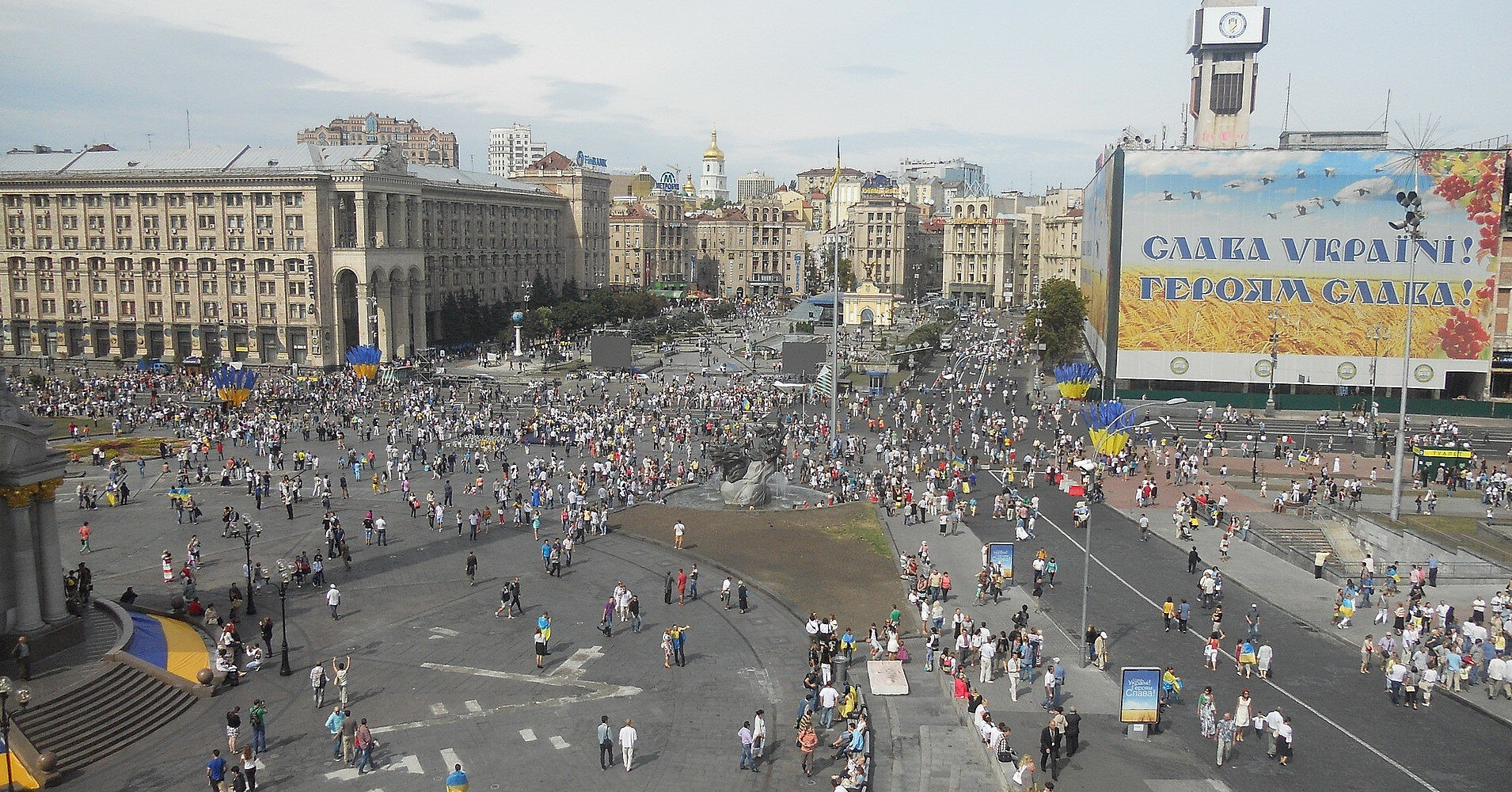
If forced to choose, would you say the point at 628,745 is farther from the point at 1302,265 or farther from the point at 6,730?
the point at 1302,265

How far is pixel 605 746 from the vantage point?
21.0 meters

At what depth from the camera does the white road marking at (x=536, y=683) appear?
22828mm

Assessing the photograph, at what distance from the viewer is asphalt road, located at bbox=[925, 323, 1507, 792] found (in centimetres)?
2077

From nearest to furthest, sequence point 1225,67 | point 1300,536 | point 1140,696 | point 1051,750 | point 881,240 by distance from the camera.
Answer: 1. point 1051,750
2. point 1140,696
3. point 1300,536
4. point 1225,67
5. point 881,240

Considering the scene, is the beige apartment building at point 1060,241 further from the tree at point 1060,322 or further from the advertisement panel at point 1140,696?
the advertisement panel at point 1140,696

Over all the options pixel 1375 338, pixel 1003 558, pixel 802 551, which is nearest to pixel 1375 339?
pixel 1375 338

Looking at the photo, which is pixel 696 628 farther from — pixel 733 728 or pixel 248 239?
pixel 248 239

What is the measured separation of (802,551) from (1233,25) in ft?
331

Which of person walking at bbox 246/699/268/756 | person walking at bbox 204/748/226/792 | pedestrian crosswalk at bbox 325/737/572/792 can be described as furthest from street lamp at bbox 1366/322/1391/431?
person walking at bbox 204/748/226/792

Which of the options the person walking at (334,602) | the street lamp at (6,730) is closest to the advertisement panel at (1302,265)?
the person walking at (334,602)

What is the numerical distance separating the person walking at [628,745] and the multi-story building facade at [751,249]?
148m

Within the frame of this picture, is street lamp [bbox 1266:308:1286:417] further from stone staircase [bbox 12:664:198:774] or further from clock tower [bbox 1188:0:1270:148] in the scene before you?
stone staircase [bbox 12:664:198:774]

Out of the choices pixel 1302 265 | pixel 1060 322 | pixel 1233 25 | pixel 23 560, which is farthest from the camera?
pixel 1233 25

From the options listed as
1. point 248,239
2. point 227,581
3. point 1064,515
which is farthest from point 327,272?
point 1064,515
